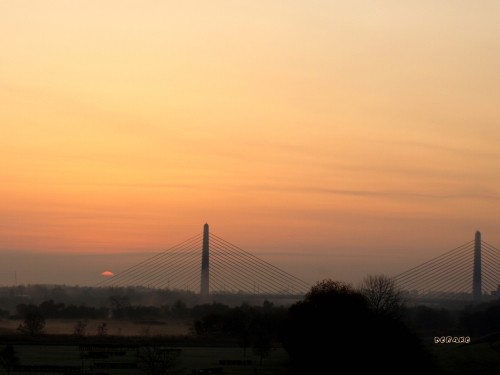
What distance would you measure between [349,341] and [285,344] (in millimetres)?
9048

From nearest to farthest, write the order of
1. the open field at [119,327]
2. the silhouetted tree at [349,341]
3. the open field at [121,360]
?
the silhouetted tree at [349,341] < the open field at [121,360] < the open field at [119,327]

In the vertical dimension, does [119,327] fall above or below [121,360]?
above

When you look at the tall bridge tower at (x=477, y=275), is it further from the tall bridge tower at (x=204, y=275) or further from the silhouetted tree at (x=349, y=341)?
the silhouetted tree at (x=349, y=341)

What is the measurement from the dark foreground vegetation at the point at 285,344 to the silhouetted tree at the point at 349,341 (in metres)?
0.05

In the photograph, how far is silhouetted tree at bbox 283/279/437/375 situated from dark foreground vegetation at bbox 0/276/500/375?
0.17 feet

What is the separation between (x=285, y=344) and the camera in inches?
2245

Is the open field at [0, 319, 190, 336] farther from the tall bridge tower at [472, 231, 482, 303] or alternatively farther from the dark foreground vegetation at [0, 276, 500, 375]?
the tall bridge tower at [472, 231, 482, 303]

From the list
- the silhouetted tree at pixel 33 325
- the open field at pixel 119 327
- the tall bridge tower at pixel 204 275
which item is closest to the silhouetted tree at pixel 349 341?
the open field at pixel 119 327

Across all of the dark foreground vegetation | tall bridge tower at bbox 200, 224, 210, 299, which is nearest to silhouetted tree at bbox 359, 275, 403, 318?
the dark foreground vegetation

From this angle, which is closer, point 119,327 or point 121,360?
point 121,360

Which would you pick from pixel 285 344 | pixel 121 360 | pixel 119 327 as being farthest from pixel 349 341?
pixel 119 327

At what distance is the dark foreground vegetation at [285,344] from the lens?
48812 millimetres

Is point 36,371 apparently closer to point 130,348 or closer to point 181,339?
point 130,348

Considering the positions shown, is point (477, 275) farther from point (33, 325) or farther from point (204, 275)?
point (33, 325)
